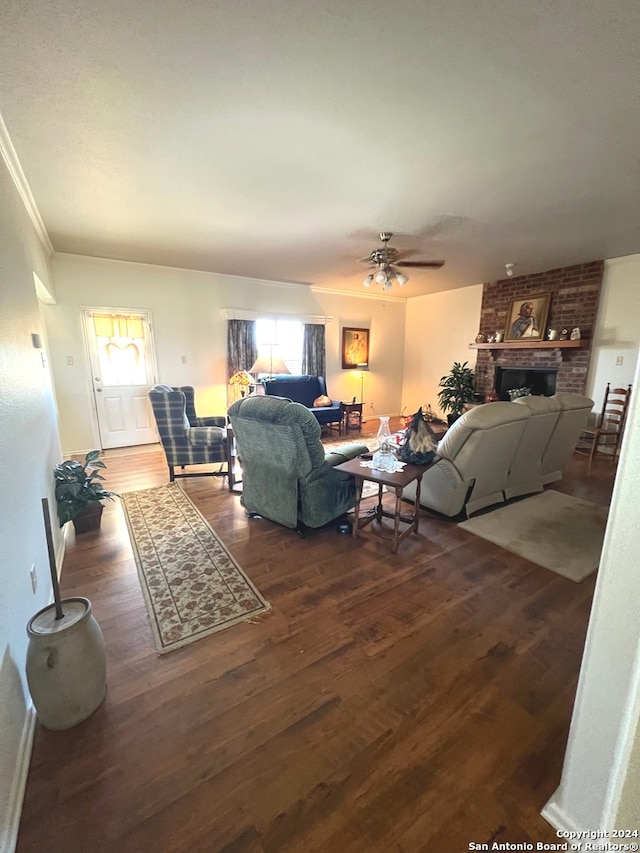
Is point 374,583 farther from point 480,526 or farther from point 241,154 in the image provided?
point 241,154

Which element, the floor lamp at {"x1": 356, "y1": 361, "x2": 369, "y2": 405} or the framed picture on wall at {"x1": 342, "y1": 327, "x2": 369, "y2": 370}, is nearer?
the framed picture on wall at {"x1": 342, "y1": 327, "x2": 369, "y2": 370}

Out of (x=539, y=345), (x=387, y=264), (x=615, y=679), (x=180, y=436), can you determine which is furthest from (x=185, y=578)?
(x=539, y=345)

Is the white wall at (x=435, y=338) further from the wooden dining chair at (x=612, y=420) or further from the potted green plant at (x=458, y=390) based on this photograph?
the wooden dining chair at (x=612, y=420)

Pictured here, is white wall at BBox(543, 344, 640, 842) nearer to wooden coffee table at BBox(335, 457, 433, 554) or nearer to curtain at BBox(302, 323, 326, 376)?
wooden coffee table at BBox(335, 457, 433, 554)

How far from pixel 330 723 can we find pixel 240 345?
5278 mm

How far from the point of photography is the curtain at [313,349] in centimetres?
655

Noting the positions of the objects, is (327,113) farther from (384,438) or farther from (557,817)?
(557,817)

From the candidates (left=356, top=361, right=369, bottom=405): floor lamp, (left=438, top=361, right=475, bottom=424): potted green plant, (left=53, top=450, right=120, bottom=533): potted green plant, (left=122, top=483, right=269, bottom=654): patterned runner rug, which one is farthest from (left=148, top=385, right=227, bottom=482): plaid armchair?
(left=438, top=361, right=475, bottom=424): potted green plant

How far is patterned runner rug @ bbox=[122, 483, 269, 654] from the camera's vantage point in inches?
75.8

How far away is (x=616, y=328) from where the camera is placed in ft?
15.8

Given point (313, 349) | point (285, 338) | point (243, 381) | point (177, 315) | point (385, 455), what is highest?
point (177, 315)

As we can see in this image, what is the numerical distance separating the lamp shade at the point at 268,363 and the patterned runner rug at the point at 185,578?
2.92m

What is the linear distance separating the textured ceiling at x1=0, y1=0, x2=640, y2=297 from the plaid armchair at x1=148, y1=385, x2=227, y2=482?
5.65ft

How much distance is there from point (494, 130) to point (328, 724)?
10.1 ft
